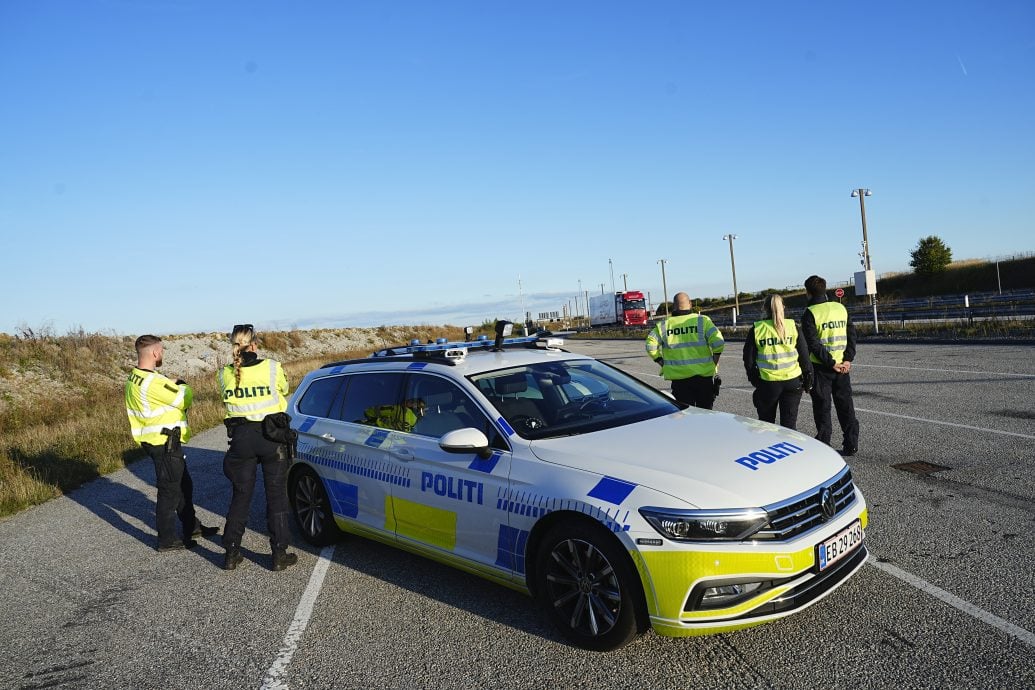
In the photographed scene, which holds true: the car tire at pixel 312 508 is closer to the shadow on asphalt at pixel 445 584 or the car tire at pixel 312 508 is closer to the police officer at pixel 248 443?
the shadow on asphalt at pixel 445 584

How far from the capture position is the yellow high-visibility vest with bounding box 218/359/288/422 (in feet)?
19.2

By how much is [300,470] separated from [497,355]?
82.2 inches

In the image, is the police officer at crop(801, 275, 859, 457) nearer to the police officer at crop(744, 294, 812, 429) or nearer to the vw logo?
the police officer at crop(744, 294, 812, 429)

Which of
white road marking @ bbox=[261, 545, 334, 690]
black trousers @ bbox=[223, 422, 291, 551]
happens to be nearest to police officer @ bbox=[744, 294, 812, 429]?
white road marking @ bbox=[261, 545, 334, 690]

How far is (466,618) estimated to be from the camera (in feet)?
14.5

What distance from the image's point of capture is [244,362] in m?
6.04

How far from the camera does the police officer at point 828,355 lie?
7641 mm

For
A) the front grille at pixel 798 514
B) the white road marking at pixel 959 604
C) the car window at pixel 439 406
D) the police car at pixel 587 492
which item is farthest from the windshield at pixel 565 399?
the white road marking at pixel 959 604

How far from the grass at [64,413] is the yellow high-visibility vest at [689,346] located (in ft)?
26.3

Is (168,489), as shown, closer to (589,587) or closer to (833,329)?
(589,587)

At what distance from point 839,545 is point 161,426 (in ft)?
18.4

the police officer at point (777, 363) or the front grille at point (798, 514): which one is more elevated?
the police officer at point (777, 363)

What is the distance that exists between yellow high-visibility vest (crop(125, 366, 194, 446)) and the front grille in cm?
515

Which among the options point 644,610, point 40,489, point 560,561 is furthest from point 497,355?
point 40,489
